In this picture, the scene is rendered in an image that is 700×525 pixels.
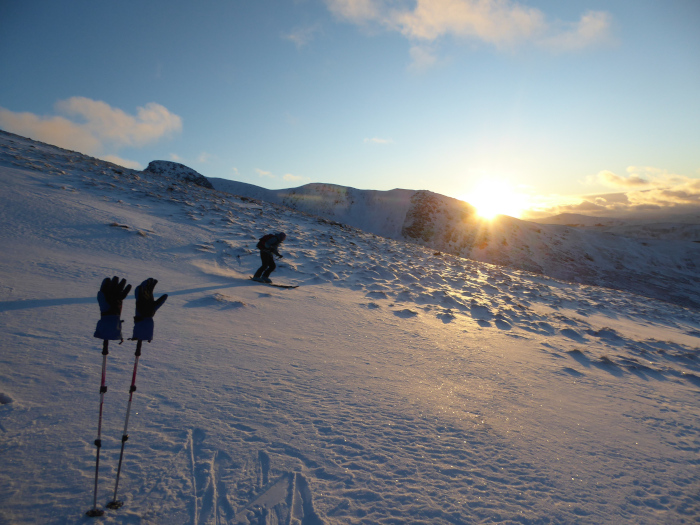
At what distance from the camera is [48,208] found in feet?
31.7

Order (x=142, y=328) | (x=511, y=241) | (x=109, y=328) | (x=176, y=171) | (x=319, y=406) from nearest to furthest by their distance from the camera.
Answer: (x=109, y=328)
(x=142, y=328)
(x=319, y=406)
(x=511, y=241)
(x=176, y=171)

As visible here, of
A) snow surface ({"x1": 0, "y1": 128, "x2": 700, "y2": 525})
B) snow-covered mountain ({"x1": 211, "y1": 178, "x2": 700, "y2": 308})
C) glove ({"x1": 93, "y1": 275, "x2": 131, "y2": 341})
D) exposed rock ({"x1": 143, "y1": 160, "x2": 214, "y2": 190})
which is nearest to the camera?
glove ({"x1": 93, "y1": 275, "x2": 131, "y2": 341})

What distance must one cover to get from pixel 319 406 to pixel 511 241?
33.6 metres

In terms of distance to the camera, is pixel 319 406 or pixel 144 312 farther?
pixel 319 406

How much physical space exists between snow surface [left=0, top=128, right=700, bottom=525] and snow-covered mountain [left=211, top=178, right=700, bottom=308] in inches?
871

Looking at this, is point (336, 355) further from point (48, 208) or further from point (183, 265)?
point (48, 208)

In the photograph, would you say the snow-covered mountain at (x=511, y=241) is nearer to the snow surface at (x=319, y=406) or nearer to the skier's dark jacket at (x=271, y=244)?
the snow surface at (x=319, y=406)

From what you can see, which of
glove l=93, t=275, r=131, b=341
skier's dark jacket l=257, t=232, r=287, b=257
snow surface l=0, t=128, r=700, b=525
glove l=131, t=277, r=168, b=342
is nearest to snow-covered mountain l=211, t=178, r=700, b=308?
snow surface l=0, t=128, r=700, b=525

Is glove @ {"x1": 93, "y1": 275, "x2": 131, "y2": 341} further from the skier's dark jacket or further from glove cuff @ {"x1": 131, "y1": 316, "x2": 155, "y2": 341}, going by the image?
the skier's dark jacket

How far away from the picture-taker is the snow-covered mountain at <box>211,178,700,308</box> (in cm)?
2822

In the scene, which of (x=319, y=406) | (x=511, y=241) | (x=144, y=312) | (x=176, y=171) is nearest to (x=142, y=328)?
(x=144, y=312)

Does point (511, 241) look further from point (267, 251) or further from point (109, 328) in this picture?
point (109, 328)

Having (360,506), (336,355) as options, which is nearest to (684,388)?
(336,355)

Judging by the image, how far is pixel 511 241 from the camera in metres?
32.9
